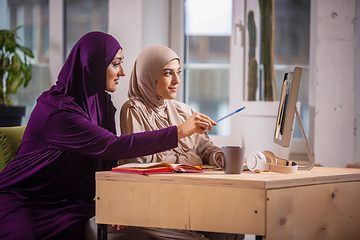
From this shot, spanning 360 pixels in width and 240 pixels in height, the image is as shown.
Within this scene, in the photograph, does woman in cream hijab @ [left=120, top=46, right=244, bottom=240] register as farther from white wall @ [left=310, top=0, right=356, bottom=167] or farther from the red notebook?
white wall @ [left=310, top=0, right=356, bottom=167]

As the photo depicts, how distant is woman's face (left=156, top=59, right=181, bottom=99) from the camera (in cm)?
161

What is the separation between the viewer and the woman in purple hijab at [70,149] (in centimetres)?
135

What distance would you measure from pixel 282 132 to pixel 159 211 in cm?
48

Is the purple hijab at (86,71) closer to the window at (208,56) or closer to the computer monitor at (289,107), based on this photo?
the computer monitor at (289,107)

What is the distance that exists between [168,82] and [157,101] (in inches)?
3.8

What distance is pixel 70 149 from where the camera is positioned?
140 centimetres

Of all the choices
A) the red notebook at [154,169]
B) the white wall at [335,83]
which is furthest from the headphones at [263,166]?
the white wall at [335,83]

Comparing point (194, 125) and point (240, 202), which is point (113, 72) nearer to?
point (194, 125)

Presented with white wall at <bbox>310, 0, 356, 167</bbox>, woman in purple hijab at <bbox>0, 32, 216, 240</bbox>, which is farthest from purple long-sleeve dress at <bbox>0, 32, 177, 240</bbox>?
white wall at <bbox>310, 0, 356, 167</bbox>

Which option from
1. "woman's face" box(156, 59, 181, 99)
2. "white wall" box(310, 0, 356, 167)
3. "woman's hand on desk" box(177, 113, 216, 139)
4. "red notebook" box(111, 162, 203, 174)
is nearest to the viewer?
"red notebook" box(111, 162, 203, 174)

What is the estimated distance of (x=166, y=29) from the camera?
3.00 m

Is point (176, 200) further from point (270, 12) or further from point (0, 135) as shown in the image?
point (270, 12)

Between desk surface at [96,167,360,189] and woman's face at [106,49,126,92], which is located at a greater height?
woman's face at [106,49,126,92]

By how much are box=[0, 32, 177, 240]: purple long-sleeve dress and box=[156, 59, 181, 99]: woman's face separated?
23cm
